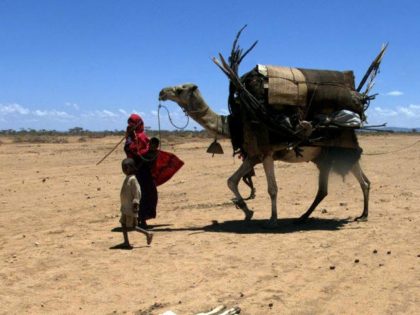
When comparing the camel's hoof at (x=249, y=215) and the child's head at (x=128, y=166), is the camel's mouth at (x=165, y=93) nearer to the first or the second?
the child's head at (x=128, y=166)

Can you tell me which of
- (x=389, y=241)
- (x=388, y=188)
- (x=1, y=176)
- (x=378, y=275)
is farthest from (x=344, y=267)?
(x=1, y=176)

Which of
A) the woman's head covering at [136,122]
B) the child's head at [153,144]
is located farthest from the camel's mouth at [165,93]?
the child's head at [153,144]

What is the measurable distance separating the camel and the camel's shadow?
0.18 metres

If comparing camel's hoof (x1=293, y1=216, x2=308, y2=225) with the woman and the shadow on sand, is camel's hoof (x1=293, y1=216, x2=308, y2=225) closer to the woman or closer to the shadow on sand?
the shadow on sand

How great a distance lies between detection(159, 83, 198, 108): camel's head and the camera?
10.5m

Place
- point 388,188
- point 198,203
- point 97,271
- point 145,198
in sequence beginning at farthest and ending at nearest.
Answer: point 388,188 → point 198,203 → point 145,198 → point 97,271

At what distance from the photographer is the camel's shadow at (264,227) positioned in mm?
10327

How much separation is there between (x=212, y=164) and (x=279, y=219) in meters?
14.1

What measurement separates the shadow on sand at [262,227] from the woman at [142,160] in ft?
1.40

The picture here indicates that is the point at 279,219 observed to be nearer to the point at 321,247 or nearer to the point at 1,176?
the point at 321,247

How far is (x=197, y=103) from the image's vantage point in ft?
34.9

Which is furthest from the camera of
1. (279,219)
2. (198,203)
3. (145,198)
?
(198,203)

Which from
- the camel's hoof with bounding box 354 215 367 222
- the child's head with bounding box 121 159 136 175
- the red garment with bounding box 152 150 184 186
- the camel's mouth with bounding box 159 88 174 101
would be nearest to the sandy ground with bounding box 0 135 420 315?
the camel's hoof with bounding box 354 215 367 222

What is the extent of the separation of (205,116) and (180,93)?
0.66 meters
